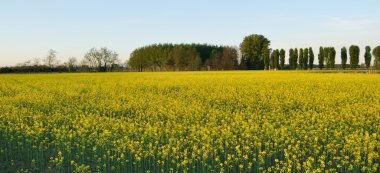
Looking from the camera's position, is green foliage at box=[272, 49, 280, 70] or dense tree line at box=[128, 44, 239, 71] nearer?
green foliage at box=[272, 49, 280, 70]

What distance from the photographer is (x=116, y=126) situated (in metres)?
14.3

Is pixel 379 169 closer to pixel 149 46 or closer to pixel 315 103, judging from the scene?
pixel 315 103

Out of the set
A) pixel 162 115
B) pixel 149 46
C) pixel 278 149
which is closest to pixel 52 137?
pixel 162 115

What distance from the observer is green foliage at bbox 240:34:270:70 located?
14200cm

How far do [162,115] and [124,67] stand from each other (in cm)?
13617

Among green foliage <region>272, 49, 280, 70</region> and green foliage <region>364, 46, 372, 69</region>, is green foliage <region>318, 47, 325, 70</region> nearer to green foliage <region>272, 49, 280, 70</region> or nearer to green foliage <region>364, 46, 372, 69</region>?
green foliage <region>364, 46, 372, 69</region>

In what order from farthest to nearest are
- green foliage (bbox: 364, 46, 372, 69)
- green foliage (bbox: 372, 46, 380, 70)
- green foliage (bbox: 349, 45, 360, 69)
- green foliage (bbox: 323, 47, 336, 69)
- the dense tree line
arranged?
1. the dense tree line
2. green foliage (bbox: 323, 47, 336, 69)
3. green foliage (bbox: 349, 45, 360, 69)
4. green foliage (bbox: 364, 46, 372, 69)
5. green foliage (bbox: 372, 46, 380, 70)

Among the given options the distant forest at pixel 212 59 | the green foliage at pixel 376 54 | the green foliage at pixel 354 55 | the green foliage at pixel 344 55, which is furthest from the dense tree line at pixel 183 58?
the green foliage at pixel 376 54

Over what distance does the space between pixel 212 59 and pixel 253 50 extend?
15.4 metres

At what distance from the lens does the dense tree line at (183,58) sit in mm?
141875

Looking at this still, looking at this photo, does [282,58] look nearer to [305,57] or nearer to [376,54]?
[305,57]

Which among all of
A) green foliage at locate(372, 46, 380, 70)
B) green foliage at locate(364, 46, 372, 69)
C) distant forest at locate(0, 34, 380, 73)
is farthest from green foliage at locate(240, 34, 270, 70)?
green foliage at locate(372, 46, 380, 70)

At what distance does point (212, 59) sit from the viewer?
146 m

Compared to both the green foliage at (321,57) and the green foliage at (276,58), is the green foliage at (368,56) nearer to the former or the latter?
the green foliage at (321,57)
